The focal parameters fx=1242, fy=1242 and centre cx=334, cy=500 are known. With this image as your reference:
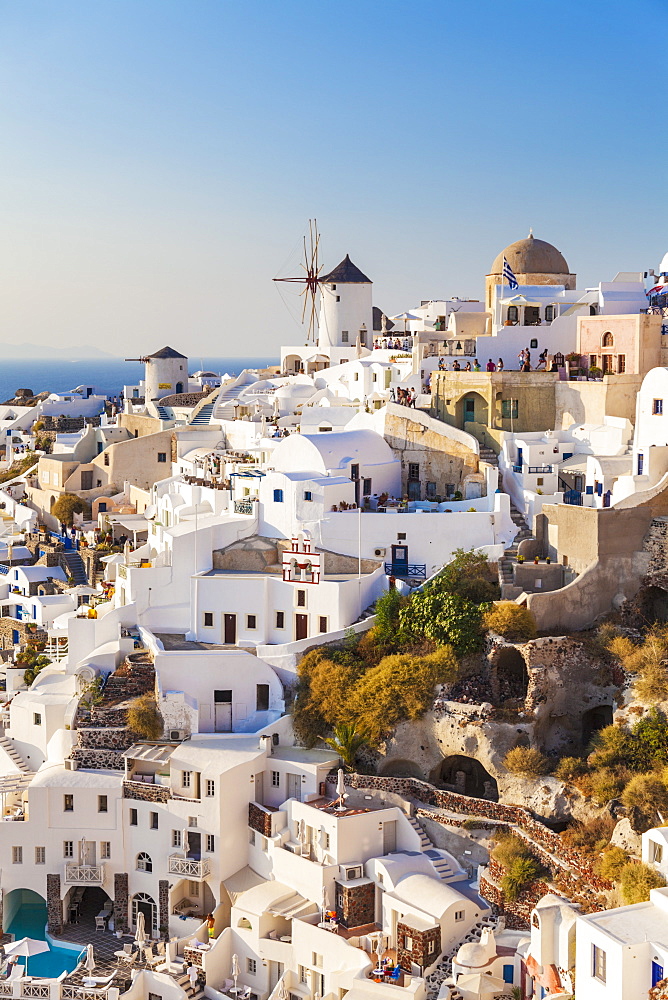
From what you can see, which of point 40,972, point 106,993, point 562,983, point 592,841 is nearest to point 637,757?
point 592,841

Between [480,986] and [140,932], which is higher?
[480,986]

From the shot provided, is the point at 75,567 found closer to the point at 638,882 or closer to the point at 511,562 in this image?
the point at 511,562

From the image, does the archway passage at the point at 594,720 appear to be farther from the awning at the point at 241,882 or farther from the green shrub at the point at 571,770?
the awning at the point at 241,882

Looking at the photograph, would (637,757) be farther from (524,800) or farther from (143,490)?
(143,490)

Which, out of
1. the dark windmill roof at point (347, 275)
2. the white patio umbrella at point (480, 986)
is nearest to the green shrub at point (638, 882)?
the white patio umbrella at point (480, 986)

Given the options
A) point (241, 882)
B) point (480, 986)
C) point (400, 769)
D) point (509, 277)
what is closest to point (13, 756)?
point (241, 882)

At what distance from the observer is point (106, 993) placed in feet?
87.4

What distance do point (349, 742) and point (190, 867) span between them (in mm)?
4741

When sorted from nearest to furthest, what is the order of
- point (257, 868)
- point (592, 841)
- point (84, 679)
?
point (592, 841), point (257, 868), point (84, 679)

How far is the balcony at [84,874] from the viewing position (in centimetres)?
3014

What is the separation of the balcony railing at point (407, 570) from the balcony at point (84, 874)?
1067cm

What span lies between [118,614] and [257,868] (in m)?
8.52

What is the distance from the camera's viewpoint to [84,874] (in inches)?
1187

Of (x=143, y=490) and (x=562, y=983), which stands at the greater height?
(x=143, y=490)
